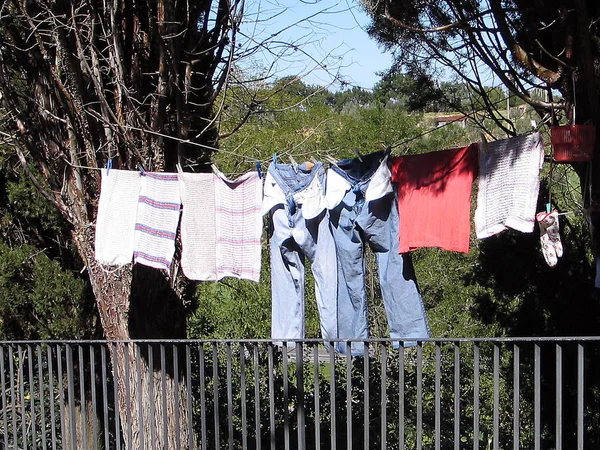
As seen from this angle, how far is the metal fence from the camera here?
14.9 ft

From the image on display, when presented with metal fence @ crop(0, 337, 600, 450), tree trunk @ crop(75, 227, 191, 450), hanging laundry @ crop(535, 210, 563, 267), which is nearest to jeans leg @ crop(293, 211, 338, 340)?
metal fence @ crop(0, 337, 600, 450)

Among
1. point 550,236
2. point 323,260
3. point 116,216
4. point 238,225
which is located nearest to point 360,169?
point 323,260

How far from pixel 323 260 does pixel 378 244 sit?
0.36m

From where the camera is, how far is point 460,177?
4059 millimetres

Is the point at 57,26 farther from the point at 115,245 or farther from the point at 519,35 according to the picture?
the point at 519,35

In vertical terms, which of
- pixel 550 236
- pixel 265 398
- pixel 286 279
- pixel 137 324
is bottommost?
pixel 265 398

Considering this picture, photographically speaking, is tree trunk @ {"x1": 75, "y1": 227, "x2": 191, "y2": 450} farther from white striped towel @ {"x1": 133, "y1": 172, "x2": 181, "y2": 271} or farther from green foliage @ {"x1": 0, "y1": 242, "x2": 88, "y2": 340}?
green foliage @ {"x1": 0, "y1": 242, "x2": 88, "y2": 340}

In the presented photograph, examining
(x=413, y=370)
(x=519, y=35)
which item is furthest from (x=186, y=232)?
(x=413, y=370)

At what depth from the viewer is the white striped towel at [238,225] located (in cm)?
454

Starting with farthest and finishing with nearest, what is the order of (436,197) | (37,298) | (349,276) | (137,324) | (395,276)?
1. (37,298)
2. (137,324)
3. (349,276)
4. (395,276)
5. (436,197)

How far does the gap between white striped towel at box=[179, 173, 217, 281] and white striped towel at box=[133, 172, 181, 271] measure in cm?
7

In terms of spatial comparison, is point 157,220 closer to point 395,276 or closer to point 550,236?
point 395,276

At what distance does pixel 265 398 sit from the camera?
7430 millimetres

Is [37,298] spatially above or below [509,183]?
below
